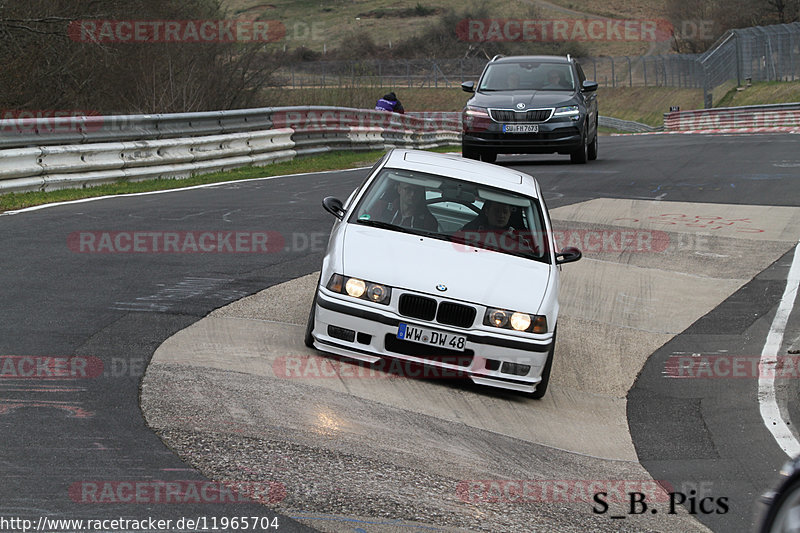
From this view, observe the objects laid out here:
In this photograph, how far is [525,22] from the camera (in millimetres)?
104062

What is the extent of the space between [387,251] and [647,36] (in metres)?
105

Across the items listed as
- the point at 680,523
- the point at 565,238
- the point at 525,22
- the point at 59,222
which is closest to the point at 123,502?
the point at 680,523

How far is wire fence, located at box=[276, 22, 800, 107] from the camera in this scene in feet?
152

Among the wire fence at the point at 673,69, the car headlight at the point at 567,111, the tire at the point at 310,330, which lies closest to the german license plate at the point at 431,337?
the tire at the point at 310,330

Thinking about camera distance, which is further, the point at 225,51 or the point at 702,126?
the point at 702,126

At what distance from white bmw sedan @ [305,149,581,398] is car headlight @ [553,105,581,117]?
10.8 metres

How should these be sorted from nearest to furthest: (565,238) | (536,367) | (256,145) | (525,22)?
(536,367) → (565,238) → (256,145) → (525,22)

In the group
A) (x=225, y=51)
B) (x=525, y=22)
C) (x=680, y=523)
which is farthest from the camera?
(x=525, y=22)

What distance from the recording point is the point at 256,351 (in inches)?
297

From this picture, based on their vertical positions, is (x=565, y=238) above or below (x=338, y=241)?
below

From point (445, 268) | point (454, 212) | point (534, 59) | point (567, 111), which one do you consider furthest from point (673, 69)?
point (445, 268)

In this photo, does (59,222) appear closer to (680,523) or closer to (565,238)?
(565,238)

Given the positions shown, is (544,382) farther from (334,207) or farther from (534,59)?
(534,59)

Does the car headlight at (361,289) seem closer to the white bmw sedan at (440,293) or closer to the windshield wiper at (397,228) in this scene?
the white bmw sedan at (440,293)
